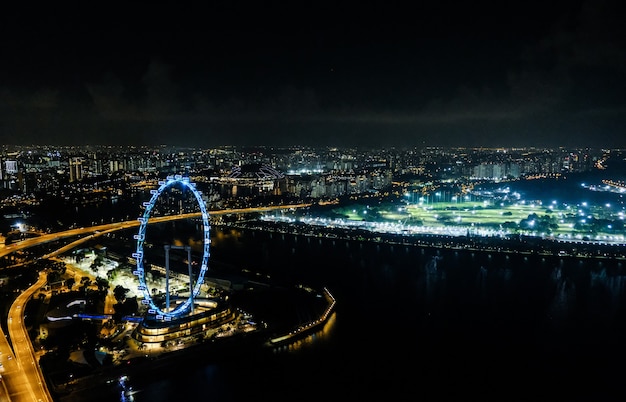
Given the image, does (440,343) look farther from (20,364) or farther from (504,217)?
(504,217)

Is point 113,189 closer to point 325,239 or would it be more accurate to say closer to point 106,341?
point 325,239

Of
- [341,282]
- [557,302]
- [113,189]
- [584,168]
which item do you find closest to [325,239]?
[341,282]

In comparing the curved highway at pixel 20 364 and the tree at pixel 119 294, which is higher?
the tree at pixel 119 294

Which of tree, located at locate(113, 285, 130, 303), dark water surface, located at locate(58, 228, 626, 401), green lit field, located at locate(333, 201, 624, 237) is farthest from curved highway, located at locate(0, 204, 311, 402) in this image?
green lit field, located at locate(333, 201, 624, 237)

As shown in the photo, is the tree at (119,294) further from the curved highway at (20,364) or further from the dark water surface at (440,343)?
the dark water surface at (440,343)

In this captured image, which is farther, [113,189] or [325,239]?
[113,189]

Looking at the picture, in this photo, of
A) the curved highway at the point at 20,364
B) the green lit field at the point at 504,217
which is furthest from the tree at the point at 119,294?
the green lit field at the point at 504,217

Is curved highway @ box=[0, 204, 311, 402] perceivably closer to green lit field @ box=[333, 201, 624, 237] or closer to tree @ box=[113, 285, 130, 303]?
tree @ box=[113, 285, 130, 303]

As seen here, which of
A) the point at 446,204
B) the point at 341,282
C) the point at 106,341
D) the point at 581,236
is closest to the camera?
the point at 106,341
